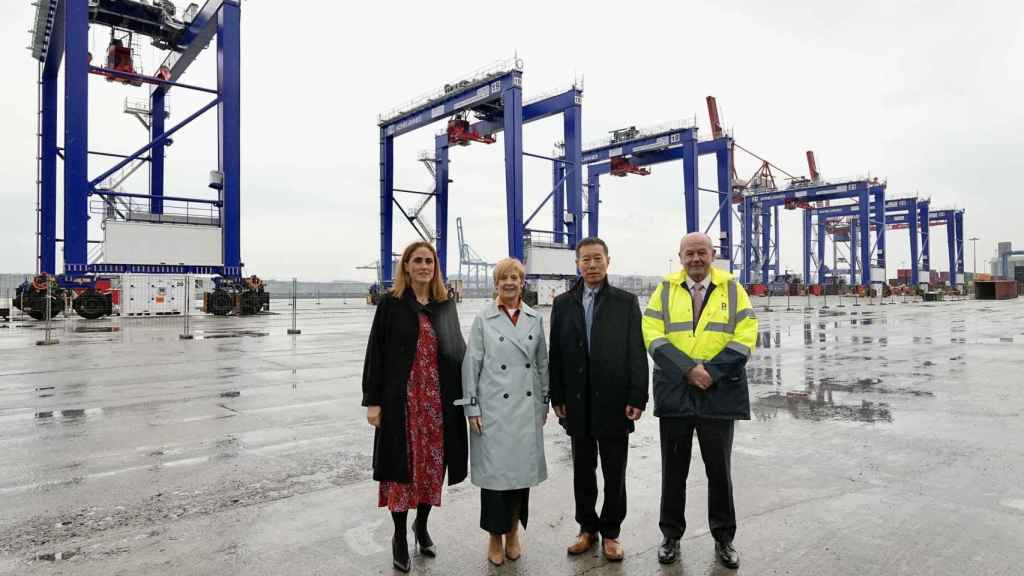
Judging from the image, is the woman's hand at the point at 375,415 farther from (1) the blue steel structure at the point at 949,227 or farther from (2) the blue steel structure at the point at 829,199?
(1) the blue steel structure at the point at 949,227

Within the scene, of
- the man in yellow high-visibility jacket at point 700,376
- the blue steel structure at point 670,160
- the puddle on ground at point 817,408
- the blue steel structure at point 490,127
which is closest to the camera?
the man in yellow high-visibility jacket at point 700,376

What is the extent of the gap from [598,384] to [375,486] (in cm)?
190

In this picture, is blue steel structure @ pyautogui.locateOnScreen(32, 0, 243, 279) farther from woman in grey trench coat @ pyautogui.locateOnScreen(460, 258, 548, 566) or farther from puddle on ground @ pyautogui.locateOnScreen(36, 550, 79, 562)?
woman in grey trench coat @ pyautogui.locateOnScreen(460, 258, 548, 566)

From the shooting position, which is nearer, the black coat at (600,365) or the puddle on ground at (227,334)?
the black coat at (600,365)

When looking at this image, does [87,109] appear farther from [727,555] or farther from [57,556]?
[727,555]

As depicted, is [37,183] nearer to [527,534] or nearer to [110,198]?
[110,198]

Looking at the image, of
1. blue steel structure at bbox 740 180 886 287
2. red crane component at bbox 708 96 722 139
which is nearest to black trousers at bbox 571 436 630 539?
red crane component at bbox 708 96 722 139

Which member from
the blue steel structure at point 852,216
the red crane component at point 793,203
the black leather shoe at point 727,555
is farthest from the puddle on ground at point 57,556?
the blue steel structure at point 852,216

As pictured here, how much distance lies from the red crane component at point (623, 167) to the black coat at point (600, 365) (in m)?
46.8

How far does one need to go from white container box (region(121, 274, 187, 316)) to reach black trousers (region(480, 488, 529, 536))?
26845 millimetres

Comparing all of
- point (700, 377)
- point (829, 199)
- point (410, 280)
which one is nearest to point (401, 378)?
point (410, 280)

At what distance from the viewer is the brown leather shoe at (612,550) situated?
3.18m

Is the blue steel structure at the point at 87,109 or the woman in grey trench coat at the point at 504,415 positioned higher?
the blue steel structure at the point at 87,109

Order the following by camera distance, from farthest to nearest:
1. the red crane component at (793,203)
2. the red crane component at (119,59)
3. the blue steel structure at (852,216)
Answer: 1. the blue steel structure at (852,216)
2. the red crane component at (793,203)
3. the red crane component at (119,59)
